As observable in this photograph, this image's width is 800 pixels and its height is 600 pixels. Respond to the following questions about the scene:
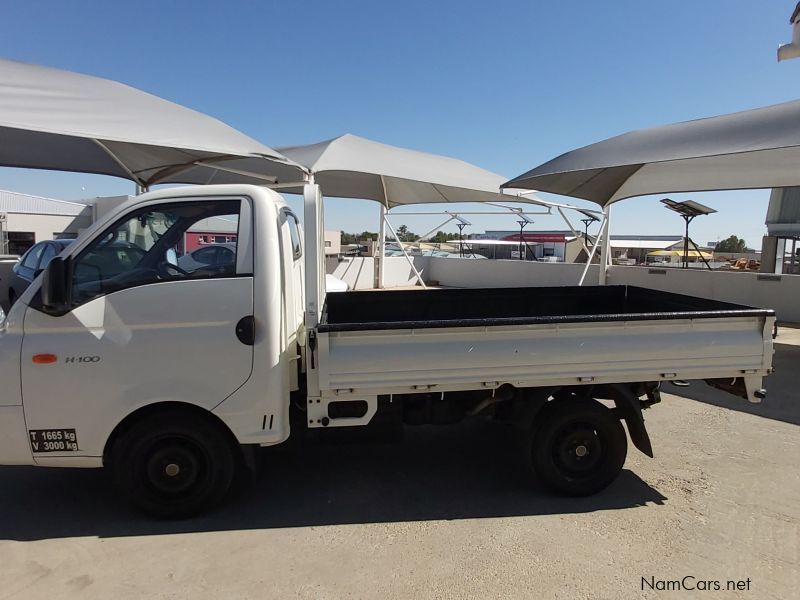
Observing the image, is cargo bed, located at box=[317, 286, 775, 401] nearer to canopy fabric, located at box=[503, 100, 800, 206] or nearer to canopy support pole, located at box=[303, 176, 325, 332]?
canopy support pole, located at box=[303, 176, 325, 332]

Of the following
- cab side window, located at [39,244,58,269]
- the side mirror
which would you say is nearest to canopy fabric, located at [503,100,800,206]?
the side mirror

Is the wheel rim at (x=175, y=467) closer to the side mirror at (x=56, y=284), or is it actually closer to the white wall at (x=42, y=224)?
the side mirror at (x=56, y=284)

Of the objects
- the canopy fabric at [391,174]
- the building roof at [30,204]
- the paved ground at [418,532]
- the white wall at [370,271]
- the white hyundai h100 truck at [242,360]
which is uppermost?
the building roof at [30,204]

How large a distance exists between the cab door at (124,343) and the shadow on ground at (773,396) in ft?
18.6

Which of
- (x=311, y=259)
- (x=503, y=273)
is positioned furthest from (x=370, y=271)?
(x=311, y=259)

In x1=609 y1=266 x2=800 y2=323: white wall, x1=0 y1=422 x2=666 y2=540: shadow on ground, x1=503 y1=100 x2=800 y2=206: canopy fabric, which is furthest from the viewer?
x1=609 y1=266 x2=800 y2=323: white wall

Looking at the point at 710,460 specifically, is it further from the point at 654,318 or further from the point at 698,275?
the point at 698,275

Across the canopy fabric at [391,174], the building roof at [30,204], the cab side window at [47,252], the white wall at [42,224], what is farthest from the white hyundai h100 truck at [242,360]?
the building roof at [30,204]

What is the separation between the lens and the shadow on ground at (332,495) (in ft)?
11.7

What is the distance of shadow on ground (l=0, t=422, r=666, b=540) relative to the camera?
11.7ft

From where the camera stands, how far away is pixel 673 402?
6.38 meters

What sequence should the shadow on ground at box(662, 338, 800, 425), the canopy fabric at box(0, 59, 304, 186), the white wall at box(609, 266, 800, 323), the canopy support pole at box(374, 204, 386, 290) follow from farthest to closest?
the canopy support pole at box(374, 204, 386, 290) → the white wall at box(609, 266, 800, 323) → the shadow on ground at box(662, 338, 800, 425) → the canopy fabric at box(0, 59, 304, 186)

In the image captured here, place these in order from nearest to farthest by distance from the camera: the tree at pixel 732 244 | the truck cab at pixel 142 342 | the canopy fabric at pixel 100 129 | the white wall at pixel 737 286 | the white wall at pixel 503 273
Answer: the truck cab at pixel 142 342, the canopy fabric at pixel 100 129, the white wall at pixel 737 286, the white wall at pixel 503 273, the tree at pixel 732 244

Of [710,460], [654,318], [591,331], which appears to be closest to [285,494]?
[591,331]
